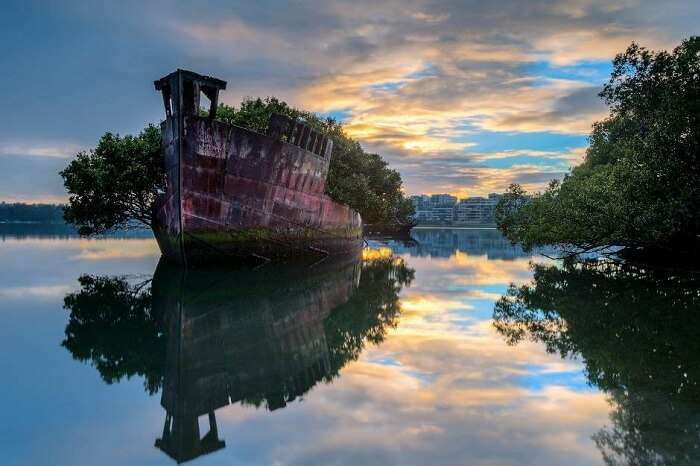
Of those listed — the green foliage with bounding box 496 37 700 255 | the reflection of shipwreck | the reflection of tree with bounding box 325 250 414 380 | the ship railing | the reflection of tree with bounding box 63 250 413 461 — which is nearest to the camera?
the reflection of shipwreck

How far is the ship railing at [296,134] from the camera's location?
25.7 m

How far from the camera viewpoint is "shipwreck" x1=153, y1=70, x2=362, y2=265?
74.3 ft

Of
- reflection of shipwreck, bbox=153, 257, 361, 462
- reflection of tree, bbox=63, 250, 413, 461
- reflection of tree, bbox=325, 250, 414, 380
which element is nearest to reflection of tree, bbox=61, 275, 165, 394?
reflection of tree, bbox=63, 250, 413, 461

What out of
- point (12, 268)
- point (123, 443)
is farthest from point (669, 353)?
point (12, 268)

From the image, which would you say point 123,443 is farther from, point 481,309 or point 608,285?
point 608,285

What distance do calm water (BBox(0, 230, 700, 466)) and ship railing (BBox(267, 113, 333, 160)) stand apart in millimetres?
11142

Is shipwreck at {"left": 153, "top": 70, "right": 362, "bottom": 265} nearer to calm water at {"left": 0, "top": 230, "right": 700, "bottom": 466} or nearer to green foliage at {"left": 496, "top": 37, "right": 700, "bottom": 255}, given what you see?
calm water at {"left": 0, "top": 230, "right": 700, "bottom": 466}

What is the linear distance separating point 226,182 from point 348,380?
1712 cm

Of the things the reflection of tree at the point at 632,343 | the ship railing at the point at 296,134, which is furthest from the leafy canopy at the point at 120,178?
the reflection of tree at the point at 632,343

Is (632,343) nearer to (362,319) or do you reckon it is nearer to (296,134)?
(362,319)

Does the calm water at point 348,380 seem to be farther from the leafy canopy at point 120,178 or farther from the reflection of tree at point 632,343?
the leafy canopy at point 120,178

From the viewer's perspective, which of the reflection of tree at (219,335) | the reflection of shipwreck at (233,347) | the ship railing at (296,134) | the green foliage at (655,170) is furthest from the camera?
the ship railing at (296,134)

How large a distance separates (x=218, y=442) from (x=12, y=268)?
91.8 feet

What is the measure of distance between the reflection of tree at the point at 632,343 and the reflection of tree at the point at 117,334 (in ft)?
18.8
